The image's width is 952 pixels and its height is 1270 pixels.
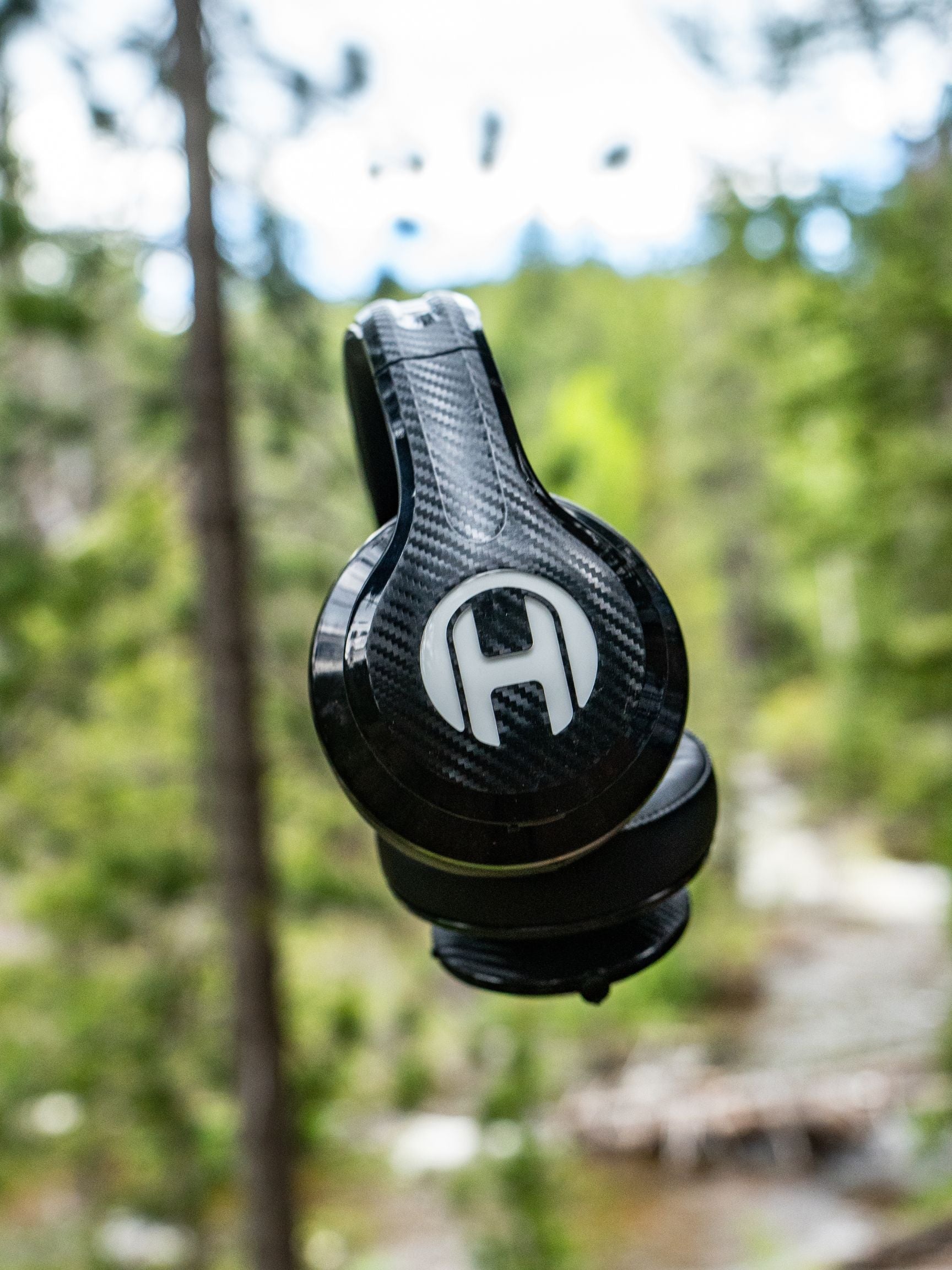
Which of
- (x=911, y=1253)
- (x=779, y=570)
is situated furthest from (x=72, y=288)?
(x=779, y=570)

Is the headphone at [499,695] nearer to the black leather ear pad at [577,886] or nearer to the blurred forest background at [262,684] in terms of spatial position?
the black leather ear pad at [577,886]

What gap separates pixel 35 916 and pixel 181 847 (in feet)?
2.61

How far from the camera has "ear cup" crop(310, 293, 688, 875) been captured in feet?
1.78

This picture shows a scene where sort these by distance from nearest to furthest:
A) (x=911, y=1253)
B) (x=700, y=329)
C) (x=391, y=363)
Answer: (x=391, y=363)
(x=911, y=1253)
(x=700, y=329)

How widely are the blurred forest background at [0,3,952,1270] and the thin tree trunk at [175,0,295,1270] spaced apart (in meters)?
0.32

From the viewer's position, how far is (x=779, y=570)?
2395cm

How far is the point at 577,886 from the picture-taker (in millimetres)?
619

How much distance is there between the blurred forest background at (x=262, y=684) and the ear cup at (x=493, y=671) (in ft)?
9.63

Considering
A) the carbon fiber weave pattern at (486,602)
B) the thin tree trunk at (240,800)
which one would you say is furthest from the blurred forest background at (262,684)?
the carbon fiber weave pattern at (486,602)

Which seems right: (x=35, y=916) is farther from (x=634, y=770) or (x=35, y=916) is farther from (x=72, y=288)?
(x=634, y=770)

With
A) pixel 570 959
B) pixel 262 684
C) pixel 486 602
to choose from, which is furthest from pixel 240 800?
pixel 486 602

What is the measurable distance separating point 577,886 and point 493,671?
0.15m

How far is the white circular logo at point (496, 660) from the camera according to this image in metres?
0.54

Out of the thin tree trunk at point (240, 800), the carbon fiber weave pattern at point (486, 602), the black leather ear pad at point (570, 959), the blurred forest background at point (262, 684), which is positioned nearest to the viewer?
the carbon fiber weave pattern at point (486, 602)
